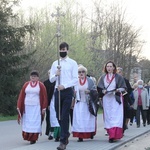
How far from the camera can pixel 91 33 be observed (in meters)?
47.1

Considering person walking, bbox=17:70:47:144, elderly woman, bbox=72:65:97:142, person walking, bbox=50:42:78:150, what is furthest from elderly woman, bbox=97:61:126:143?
person walking, bbox=50:42:78:150

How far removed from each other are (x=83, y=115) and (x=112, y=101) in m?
0.82

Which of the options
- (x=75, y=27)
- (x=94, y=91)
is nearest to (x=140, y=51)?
(x=75, y=27)

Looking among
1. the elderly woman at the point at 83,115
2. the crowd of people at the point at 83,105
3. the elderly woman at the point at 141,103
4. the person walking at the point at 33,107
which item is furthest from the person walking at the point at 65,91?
the elderly woman at the point at 141,103

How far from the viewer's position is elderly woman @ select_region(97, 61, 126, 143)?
36.9ft

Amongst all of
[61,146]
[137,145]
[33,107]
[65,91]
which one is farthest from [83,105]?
[61,146]

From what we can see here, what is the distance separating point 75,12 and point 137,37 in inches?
291

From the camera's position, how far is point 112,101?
1138 cm

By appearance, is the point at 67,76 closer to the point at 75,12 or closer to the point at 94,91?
the point at 94,91

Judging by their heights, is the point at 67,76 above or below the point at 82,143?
above

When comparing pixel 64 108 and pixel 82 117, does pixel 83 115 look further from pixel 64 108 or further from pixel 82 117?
pixel 64 108

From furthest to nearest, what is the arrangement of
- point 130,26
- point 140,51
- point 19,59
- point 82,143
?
point 140,51
point 130,26
point 19,59
point 82,143

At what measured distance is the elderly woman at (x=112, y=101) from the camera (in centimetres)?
1126

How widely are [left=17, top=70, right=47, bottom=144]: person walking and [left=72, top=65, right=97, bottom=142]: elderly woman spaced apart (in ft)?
2.87
